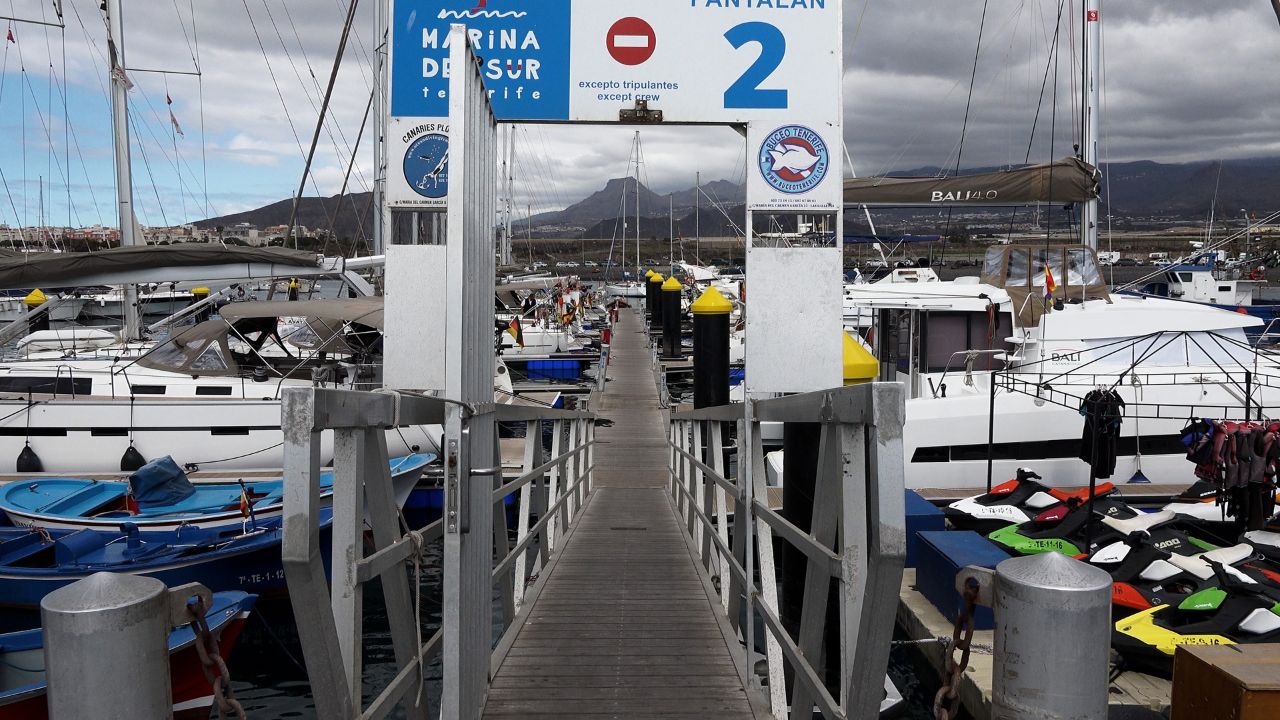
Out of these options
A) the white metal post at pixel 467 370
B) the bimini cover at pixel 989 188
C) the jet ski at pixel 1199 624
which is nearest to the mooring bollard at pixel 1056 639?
the white metal post at pixel 467 370

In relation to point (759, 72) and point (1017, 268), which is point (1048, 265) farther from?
point (759, 72)

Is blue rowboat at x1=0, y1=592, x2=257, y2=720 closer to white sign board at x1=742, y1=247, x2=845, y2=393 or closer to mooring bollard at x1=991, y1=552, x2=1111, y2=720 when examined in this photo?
white sign board at x1=742, y1=247, x2=845, y2=393

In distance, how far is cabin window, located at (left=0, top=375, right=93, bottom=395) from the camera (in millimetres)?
16156

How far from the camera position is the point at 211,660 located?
2156 millimetres

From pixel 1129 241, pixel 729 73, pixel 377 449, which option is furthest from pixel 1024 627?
pixel 1129 241

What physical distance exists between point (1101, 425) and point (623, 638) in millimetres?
7984

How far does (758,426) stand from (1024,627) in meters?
2.70

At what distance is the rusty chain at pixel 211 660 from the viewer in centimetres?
208

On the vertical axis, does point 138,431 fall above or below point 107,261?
below

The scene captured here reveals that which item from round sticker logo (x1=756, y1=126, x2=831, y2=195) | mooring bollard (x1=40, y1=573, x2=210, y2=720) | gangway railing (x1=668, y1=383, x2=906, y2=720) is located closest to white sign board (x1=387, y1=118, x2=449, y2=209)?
round sticker logo (x1=756, y1=126, x2=831, y2=195)

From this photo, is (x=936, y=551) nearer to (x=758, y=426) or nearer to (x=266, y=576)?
(x=758, y=426)

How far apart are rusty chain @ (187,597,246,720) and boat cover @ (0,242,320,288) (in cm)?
1381

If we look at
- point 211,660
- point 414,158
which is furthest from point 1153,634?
point 211,660

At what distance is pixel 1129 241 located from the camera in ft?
488
